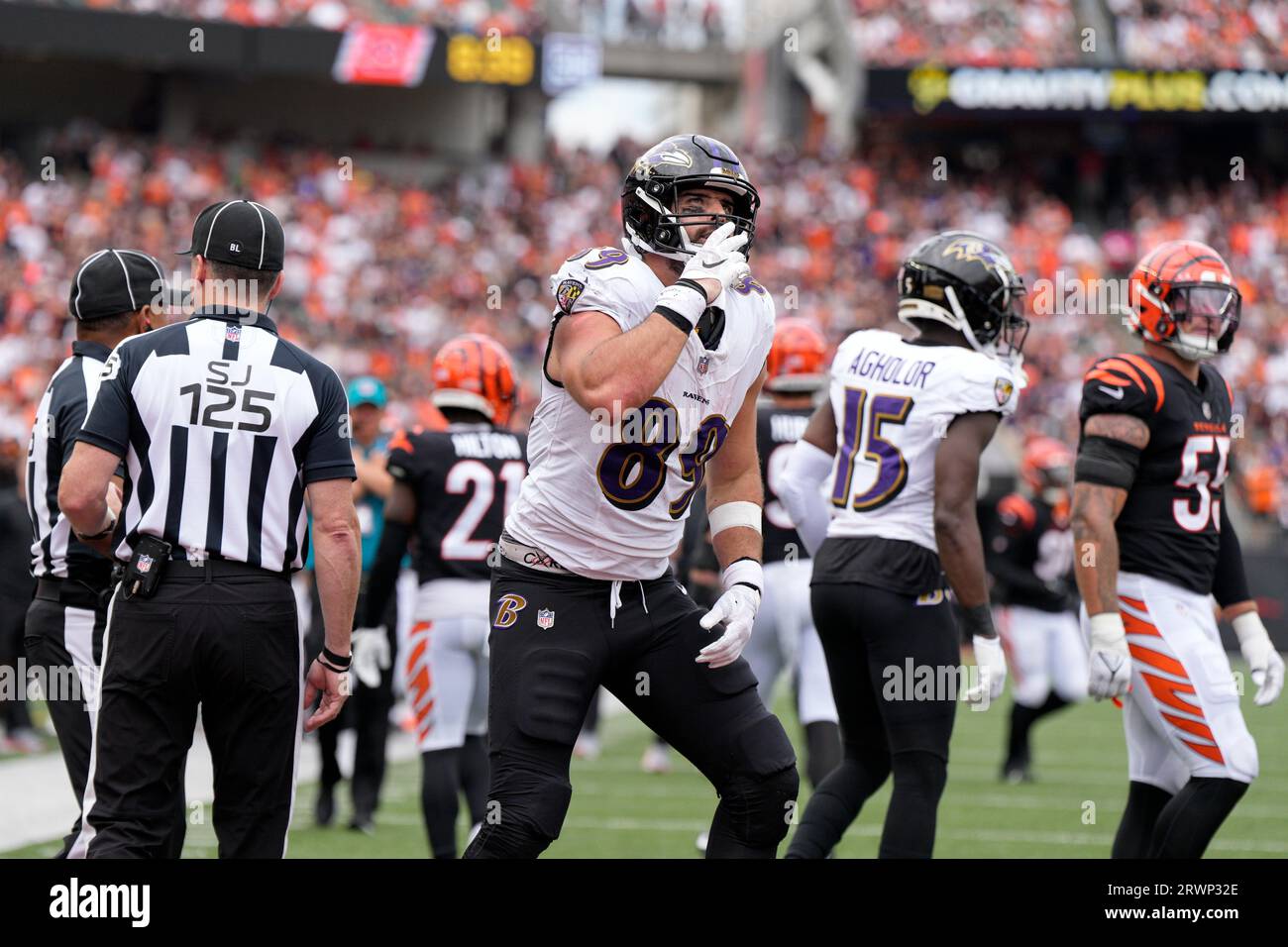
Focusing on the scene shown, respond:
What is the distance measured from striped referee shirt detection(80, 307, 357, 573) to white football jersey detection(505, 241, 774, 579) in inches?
22.9

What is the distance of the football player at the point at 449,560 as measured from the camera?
638 cm

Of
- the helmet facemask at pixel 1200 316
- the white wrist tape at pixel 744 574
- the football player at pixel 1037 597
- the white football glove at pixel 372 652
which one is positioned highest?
the helmet facemask at pixel 1200 316

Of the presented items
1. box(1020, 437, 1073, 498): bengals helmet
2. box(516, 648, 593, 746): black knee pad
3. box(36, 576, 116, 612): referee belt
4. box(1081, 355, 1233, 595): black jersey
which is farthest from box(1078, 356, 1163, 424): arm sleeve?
box(1020, 437, 1073, 498): bengals helmet

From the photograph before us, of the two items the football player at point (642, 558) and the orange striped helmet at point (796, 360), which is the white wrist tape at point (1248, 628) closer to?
the football player at point (642, 558)

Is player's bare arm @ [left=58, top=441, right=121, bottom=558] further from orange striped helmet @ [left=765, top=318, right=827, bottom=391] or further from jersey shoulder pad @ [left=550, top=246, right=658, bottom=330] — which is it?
orange striped helmet @ [left=765, top=318, right=827, bottom=391]

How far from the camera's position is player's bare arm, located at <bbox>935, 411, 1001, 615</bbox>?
5016 millimetres

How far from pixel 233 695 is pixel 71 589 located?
1133 millimetres

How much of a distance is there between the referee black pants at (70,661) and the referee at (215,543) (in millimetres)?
803

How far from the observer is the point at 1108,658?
4980mm

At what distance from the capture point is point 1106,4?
29.4m

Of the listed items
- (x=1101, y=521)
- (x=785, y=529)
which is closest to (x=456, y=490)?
(x=785, y=529)

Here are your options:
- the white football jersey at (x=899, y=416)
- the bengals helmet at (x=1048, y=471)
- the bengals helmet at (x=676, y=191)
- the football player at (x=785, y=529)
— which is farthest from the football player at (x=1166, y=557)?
the bengals helmet at (x=1048, y=471)

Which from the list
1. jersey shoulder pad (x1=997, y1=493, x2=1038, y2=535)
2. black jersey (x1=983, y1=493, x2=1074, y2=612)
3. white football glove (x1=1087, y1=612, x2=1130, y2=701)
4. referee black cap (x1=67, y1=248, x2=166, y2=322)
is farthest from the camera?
jersey shoulder pad (x1=997, y1=493, x2=1038, y2=535)
